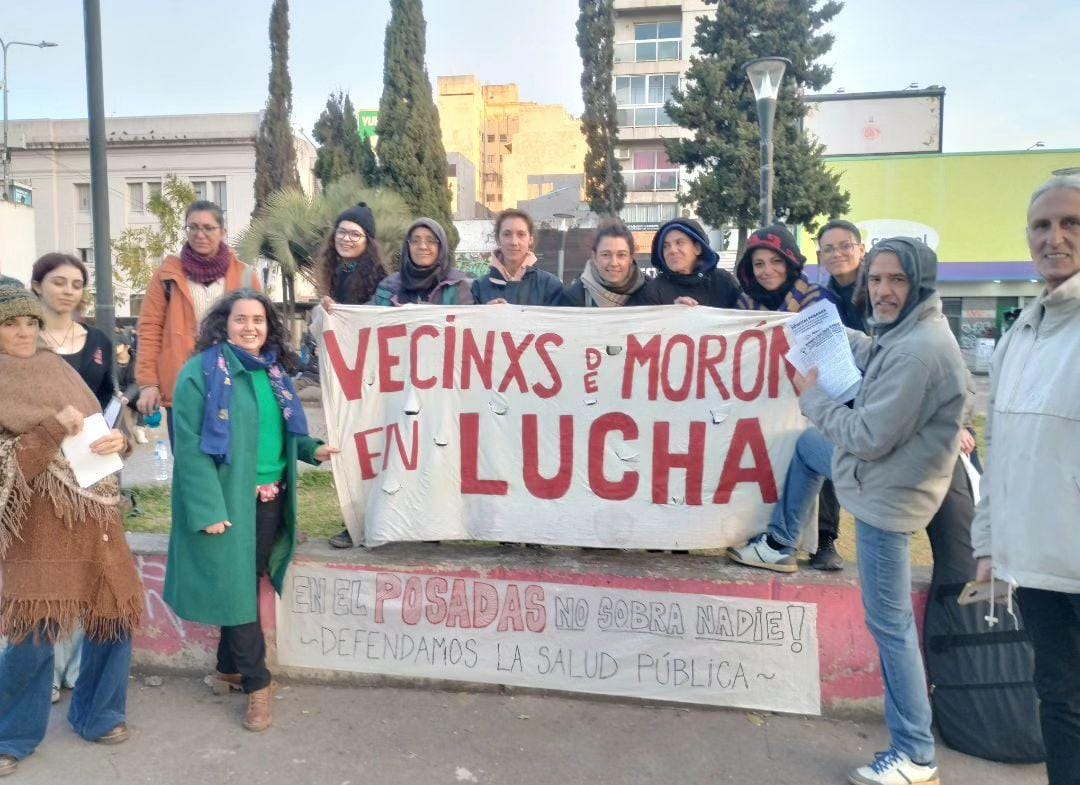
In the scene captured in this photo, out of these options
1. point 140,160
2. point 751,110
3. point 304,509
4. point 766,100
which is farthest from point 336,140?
point 304,509

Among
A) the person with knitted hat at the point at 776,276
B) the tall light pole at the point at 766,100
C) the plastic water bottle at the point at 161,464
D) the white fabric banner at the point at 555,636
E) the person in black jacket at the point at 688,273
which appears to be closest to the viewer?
the white fabric banner at the point at 555,636

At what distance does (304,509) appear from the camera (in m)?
5.65

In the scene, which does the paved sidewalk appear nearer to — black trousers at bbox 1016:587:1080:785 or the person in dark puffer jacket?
black trousers at bbox 1016:587:1080:785

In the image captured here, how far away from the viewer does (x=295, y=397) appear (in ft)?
11.3

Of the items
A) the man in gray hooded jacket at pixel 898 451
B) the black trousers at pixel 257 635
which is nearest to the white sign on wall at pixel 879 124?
the man in gray hooded jacket at pixel 898 451

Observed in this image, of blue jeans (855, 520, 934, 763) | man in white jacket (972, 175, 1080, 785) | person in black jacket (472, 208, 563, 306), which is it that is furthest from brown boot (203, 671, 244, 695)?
man in white jacket (972, 175, 1080, 785)

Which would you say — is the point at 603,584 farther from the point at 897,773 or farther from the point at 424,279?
the point at 424,279

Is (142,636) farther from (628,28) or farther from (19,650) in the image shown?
(628,28)

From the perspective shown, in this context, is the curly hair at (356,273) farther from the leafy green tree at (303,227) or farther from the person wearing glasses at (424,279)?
the leafy green tree at (303,227)

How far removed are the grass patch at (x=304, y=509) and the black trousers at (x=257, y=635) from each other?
1.11 metres

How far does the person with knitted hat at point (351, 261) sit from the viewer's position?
4.37 metres

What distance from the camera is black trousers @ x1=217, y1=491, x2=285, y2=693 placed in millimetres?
3299

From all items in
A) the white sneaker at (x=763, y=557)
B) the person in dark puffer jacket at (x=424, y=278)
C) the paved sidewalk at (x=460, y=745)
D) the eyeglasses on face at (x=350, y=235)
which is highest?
the eyeglasses on face at (x=350, y=235)

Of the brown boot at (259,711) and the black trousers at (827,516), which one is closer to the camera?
the brown boot at (259,711)
